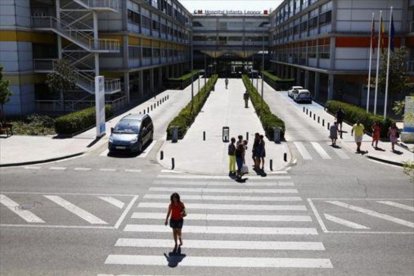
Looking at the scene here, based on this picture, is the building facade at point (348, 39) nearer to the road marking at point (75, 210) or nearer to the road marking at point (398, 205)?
the road marking at point (398, 205)

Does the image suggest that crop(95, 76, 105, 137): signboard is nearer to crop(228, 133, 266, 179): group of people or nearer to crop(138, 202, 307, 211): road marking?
crop(228, 133, 266, 179): group of people

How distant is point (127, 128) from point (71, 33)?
1873cm

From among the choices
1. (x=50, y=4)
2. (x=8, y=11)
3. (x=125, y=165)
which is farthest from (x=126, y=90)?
(x=125, y=165)

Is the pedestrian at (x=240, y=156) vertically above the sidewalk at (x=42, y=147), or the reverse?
the pedestrian at (x=240, y=156)

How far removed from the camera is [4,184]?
63.3 feet

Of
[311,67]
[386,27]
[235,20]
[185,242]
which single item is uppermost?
[235,20]

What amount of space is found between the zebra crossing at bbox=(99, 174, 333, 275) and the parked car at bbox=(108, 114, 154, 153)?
594 cm

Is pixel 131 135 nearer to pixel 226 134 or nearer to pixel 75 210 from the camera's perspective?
pixel 226 134

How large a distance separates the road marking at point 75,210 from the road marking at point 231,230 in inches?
50.1

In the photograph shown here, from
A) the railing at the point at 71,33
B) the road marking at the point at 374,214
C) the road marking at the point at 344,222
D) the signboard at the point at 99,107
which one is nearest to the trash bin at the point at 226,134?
the signboard at the point at 99,107

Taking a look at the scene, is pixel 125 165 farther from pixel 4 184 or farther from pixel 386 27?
pixel 386 27

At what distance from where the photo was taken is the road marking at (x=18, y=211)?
15031 mm

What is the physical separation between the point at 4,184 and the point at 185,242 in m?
10.00

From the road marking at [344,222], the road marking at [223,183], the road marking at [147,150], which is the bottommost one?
the road marking at [344,222]
